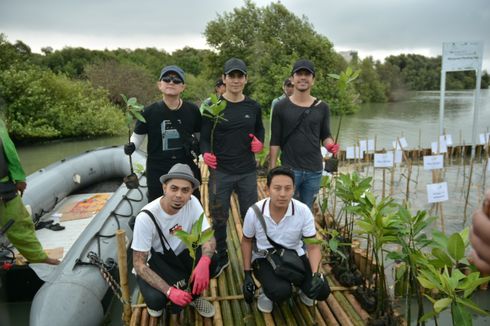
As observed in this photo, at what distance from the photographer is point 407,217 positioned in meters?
2.03

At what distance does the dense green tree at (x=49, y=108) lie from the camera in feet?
39.3

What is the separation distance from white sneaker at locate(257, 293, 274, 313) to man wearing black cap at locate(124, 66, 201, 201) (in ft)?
3.81

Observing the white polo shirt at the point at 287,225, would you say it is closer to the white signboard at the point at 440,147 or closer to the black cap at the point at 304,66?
the black cap at the point at 304,66

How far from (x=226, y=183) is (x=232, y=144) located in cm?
A: 33

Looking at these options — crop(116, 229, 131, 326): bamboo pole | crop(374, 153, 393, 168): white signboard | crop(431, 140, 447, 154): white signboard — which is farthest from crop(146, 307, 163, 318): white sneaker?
crop(431, 140, 447, 154): white signboard

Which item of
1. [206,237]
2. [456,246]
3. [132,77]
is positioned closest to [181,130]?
[206,237]

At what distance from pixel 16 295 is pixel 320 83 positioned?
16.4m

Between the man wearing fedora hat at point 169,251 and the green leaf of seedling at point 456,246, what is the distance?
4.41ft

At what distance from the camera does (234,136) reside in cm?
280

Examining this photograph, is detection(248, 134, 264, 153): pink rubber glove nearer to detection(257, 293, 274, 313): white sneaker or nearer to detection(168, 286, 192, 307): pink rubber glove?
detection(257, 293, 274, 313): white sneaker

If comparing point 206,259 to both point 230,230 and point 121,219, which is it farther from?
point 121,219

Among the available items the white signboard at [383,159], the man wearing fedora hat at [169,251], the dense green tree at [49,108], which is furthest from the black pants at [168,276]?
the dense green tree at [49,108]

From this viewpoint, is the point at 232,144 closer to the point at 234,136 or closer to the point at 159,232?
the point at 234,136

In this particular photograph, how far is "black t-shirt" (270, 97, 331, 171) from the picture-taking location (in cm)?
284
